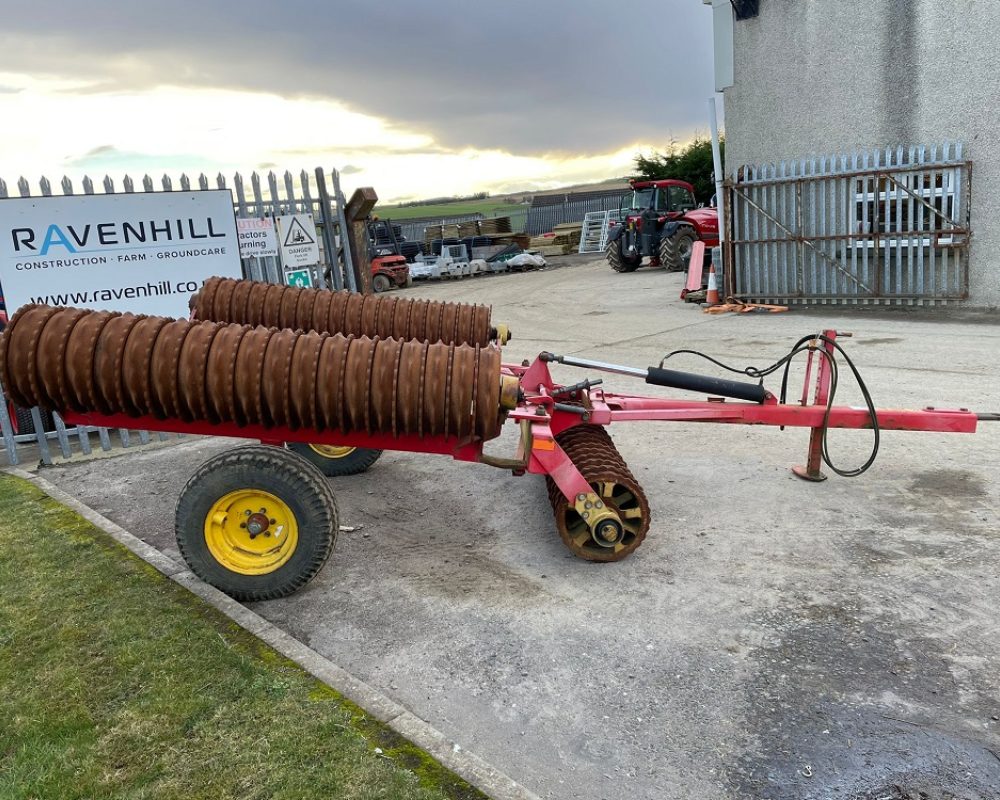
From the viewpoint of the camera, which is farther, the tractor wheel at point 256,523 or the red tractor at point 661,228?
the red tractor at point 661,228

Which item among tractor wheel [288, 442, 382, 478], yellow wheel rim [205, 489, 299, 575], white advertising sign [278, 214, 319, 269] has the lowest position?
tractor wheel [288, 442, 382, 478]

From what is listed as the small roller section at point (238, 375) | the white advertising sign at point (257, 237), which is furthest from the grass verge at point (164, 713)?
the white advertising sign at point (257, 237)

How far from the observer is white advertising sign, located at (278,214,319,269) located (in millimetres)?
8305

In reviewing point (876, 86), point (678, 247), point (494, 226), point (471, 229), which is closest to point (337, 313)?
point (876, 86)

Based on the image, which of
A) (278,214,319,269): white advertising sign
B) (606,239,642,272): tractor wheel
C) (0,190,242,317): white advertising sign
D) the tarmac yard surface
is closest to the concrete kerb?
the tarmac yard surface

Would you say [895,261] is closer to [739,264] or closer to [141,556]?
[739,264]

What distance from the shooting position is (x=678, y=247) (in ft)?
66.8

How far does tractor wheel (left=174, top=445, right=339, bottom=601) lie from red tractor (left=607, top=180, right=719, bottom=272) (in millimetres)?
17227

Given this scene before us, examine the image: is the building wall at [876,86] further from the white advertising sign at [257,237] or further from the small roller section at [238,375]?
the small roller section at [238,375]

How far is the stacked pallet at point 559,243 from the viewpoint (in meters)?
33.6

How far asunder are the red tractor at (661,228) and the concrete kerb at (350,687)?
1732 centimetres

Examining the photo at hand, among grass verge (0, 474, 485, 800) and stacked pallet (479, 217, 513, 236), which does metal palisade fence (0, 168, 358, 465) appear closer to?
grass verge (0, 474, 485, 800)

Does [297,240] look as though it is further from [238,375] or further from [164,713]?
[164,713]

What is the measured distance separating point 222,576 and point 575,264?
82.7 ft
